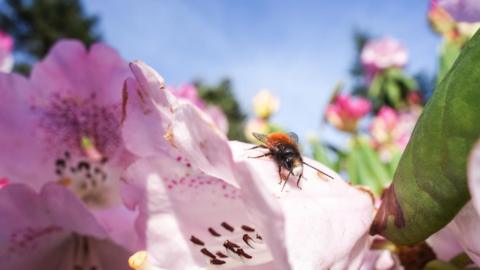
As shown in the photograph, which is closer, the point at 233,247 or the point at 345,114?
the point at 233,247

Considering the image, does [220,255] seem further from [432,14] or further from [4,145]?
[432,14]

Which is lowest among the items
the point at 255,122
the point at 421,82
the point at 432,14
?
the point at 421,82

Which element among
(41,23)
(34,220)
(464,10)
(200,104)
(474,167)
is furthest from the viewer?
(41,23)

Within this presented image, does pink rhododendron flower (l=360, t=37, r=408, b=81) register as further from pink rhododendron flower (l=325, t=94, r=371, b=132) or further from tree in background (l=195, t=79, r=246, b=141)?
tree in background (l=195, t=79, r=246, b=141)

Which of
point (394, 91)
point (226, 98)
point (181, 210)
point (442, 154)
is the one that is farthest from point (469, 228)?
point (226, 98)

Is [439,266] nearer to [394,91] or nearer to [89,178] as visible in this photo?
[89,178]

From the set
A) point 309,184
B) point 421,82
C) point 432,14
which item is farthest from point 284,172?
point 421,82
